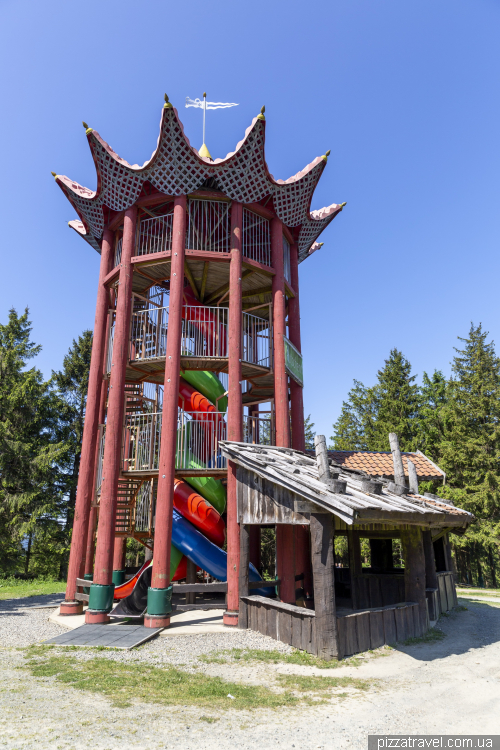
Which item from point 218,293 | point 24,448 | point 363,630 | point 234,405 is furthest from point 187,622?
point 24,448

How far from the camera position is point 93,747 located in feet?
15.5

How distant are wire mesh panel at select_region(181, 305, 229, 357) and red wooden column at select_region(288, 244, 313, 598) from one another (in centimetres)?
261

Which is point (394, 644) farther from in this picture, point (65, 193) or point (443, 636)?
point (65, 193)

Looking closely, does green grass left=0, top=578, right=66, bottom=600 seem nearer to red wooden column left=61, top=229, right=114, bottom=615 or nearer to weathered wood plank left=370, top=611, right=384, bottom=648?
red wooden column left=61, top=229, right=114, bottom=615

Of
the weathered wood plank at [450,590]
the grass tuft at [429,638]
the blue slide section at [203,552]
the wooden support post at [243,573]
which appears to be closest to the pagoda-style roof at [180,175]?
the wooden support post at [243,573]

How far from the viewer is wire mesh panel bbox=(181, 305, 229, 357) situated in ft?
47.4

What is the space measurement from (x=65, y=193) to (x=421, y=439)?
2799 centimetres

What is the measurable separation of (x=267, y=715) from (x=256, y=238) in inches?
532

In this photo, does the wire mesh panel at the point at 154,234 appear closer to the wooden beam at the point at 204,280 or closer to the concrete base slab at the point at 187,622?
the wooden beam at the point at 204,280

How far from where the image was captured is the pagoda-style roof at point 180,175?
14.0 meters

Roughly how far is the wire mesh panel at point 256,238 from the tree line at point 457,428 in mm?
20185

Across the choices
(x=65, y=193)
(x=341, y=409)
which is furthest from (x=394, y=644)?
(x=341, y=409)

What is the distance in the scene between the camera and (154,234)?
1616 cm

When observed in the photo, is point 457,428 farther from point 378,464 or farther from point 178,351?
point 178,351
